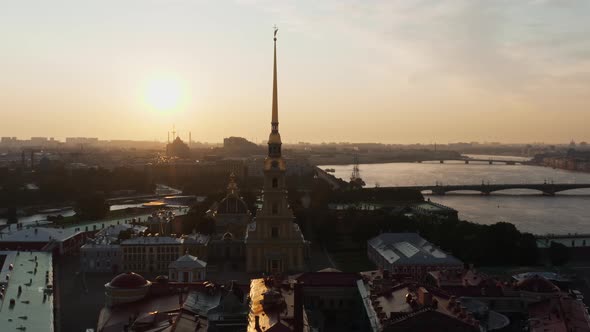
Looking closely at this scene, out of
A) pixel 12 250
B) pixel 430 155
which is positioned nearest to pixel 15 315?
pixel 12 250

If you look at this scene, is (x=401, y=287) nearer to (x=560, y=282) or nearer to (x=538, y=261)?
(x=560, y=282)

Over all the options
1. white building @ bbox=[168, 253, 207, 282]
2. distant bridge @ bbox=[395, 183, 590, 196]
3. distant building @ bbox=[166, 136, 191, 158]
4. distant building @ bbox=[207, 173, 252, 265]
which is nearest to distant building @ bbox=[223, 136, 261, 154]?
distant building @ bbox=[166, 136, 191, 158]

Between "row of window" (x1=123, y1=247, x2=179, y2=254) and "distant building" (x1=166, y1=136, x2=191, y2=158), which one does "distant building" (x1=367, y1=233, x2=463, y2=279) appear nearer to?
"row of window" (x1=123, y1=247, x2=179, y2=254)

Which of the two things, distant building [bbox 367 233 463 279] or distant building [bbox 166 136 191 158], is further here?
distant building [bbox 166 136 191 158]

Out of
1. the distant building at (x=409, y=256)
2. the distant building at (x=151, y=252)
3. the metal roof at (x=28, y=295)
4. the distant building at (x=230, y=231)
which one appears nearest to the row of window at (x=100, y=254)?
the distant building at (x=151, y=252)

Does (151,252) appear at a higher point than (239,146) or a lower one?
lower

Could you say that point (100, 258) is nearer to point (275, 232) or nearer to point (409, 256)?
point (275, 232)

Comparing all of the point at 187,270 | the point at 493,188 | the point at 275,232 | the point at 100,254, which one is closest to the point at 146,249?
the point at 100,254
